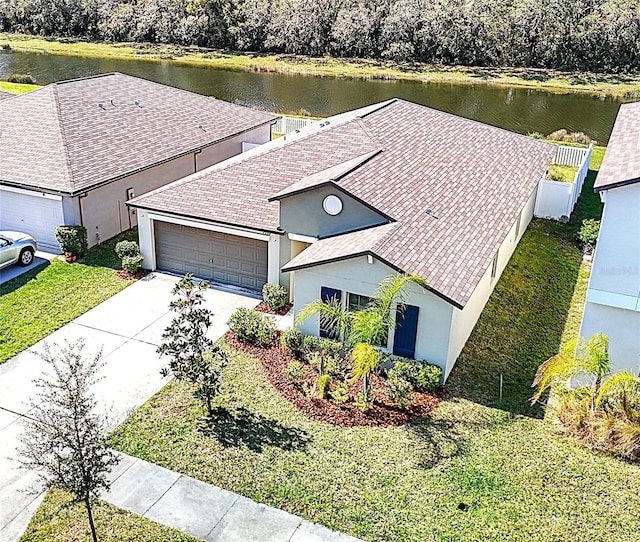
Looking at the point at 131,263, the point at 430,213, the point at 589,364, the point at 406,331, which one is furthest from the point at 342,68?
the point at 589,364

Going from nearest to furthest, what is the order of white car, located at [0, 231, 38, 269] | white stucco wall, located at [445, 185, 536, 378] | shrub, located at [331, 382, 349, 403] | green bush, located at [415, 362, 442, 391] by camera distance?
shrub, located at [331, 382, 349, 403], green bush, located at [415, 362, 442, 391], white stucco wall, located at [445, 185, 536, 378], white car, located at [0, 231, 38, 269]

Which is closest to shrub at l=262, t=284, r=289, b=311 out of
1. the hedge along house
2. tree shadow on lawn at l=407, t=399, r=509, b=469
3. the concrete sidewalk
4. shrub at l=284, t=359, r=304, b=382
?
the hedge along house

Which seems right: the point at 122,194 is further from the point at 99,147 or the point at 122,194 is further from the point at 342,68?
the point at 342,68

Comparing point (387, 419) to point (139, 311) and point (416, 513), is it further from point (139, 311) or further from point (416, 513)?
point (139, 311)

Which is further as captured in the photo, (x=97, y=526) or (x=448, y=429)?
(x=448, y=429)

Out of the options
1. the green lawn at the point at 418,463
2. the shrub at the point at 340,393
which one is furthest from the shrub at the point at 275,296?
the shrub at the point at 340,393

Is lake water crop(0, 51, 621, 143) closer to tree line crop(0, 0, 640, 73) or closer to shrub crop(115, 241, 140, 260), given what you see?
tree line crop(0, 0, 640, 73)

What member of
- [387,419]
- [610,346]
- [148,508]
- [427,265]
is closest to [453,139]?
[427,265]
